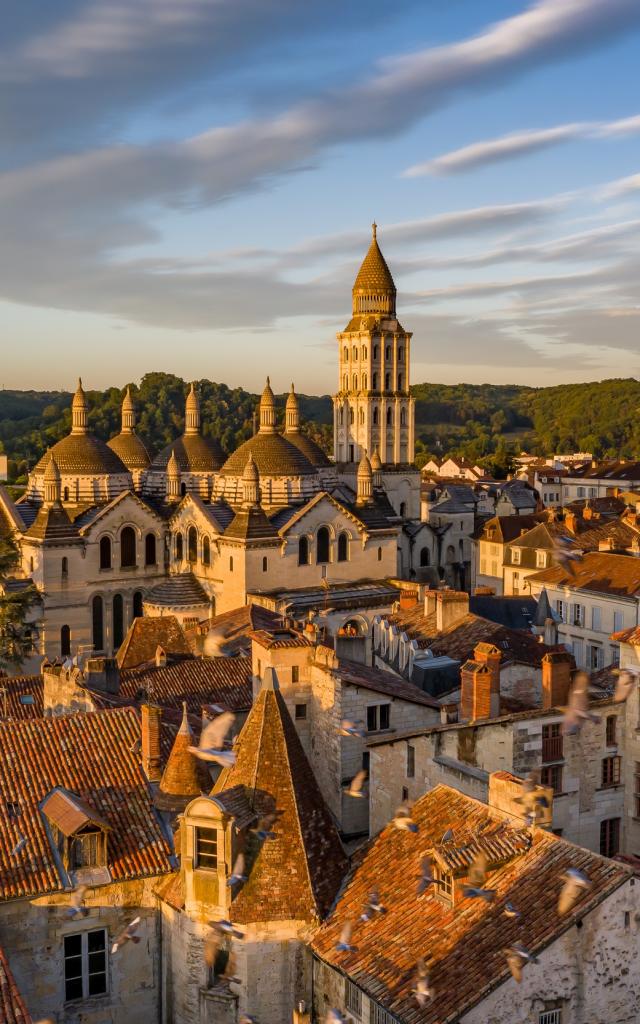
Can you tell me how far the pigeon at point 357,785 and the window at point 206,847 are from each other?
3.83 metres

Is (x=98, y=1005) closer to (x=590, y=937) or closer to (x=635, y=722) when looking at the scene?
(x=590, y=937)

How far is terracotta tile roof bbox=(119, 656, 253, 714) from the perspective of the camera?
34094 millimetres

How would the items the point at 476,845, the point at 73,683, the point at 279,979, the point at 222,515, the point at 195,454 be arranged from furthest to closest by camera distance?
the point at 195,454
the point at 222,515
the point at 73,683
the point at 279,979
the point at 476,845

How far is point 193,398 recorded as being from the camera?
7881 cm

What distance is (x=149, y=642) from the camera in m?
48.0

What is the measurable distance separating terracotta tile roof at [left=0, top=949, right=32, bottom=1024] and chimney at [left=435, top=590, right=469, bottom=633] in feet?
83.4

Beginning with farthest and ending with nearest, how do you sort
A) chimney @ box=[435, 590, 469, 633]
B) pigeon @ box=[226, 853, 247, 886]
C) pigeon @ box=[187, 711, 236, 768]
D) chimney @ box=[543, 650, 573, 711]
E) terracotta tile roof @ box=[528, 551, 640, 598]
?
terracotta tile roof @ box=[528, 551, 640, 598]
chimney @ box=[435, 590, 469, 633]
chimney @ box=[543, 650, 573, 711]
pigeon @ box=[187, 711, 236, 768]
pigeon @ box=[226, 853, 247, 886]

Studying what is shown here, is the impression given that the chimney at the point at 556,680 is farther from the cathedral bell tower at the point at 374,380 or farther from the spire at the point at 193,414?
the cathedral bell tower at the point at 374,380

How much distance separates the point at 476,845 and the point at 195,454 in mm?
57954

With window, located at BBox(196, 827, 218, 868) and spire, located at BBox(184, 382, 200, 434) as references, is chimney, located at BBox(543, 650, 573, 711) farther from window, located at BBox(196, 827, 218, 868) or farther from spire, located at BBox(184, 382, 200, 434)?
spire, located at BBox(184, 382, 200, 434)

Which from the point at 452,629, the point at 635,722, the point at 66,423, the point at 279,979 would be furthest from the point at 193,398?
the point at 66,423

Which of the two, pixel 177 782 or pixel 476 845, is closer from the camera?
pixel 476 845

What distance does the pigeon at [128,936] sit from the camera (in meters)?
22.3

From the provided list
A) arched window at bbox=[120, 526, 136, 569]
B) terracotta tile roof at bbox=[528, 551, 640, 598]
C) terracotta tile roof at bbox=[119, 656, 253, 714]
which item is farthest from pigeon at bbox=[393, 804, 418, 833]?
arched window at bbox=[120, 526, 136, 569]
